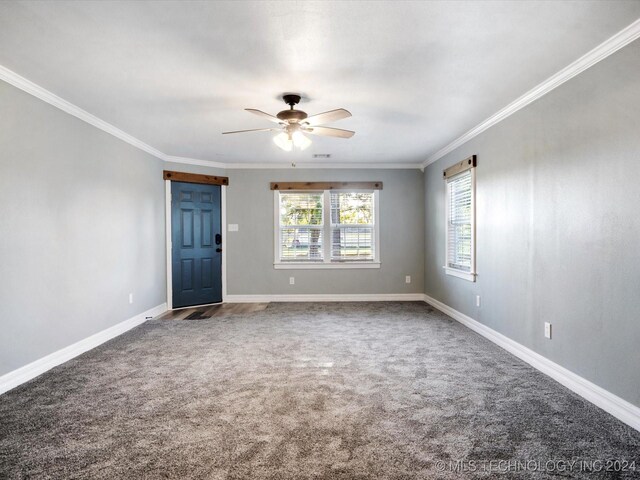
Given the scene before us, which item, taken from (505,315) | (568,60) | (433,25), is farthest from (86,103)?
(505,315)

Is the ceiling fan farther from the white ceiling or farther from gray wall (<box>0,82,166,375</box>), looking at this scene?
gray wall (<box>0,82,166,375</box>)

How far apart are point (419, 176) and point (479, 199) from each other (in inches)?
86.1

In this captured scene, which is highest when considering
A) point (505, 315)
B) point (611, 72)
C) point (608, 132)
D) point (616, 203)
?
point (611, 72)

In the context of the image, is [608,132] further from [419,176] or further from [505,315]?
[419,176]

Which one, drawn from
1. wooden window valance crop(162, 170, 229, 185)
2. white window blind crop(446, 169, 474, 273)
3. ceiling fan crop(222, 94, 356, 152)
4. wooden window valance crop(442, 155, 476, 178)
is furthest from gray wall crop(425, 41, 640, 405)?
wooden window valance crop(162, 170, 229, 185)

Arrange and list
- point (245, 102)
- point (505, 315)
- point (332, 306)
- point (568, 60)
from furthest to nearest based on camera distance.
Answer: point (332, 306) < point (505, 315) < point (245, 102) < point (568, 60)

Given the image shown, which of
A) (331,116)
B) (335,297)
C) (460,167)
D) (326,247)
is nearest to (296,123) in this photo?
(331,116)

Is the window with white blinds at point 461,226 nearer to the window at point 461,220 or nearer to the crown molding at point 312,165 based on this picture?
the window at point 461,220

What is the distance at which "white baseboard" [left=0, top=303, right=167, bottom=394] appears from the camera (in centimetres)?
276

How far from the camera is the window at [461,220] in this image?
4.45 meters

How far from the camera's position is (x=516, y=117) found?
349 centimetres

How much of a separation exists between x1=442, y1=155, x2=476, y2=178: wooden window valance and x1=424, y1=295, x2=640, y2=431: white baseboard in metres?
1.92

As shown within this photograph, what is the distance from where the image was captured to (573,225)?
273cm

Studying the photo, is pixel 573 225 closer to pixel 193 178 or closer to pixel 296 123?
pixel 296 123
